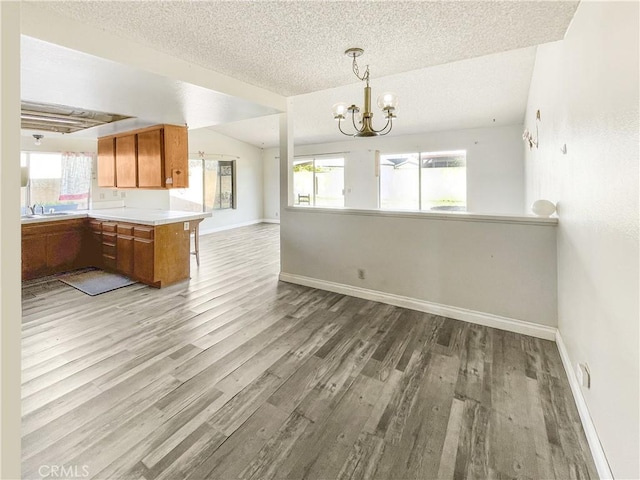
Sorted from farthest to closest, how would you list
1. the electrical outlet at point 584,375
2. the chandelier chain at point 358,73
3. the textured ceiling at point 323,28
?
1. the chandelier chain at point 358,73
2. the textured ceiling at point 323,28
3. the electrical outlet at point 584,375

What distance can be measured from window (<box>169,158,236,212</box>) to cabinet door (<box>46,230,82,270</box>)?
2.97 metres

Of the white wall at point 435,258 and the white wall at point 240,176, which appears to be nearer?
the white wall at point 435,258

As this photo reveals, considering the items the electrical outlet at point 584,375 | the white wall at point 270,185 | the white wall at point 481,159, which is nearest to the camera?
the electrical outlet at point 584,375

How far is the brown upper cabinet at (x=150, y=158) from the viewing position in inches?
183

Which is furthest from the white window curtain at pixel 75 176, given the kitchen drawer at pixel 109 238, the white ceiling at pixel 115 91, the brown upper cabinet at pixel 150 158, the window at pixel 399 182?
the window at pixel 399 182

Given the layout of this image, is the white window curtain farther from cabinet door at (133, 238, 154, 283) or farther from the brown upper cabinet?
cabinet door at (133, 238, 154, 283)

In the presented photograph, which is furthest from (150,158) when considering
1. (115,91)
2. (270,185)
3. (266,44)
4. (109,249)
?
(270,185)

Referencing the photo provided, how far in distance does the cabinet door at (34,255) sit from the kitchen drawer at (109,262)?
2.27 ft

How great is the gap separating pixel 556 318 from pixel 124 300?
13.7 ft

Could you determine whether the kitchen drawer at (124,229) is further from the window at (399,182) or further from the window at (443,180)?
the window at (443,180)

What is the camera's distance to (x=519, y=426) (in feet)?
5.85

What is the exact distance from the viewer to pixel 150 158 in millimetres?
4758

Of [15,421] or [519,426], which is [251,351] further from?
[15,421]

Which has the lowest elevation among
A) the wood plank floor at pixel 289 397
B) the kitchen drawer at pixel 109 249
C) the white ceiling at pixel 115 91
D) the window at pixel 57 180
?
the wood plank floor at pixel 289 397
